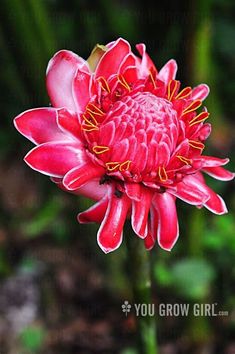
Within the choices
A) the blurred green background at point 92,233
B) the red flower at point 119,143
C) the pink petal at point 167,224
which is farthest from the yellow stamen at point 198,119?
the blurred green background at point 92,233

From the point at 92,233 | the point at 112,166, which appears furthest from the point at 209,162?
the point at 92,233

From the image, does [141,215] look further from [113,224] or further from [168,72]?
[168,72]

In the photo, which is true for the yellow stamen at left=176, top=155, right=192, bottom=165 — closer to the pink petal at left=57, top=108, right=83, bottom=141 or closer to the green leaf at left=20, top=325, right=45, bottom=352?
the pink petal at left=57, top=108, right=83, bottom=141

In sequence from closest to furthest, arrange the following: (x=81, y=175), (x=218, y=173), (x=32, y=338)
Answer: (x=81, y=175) → (x=218, y=173) → (x=32, y=338)

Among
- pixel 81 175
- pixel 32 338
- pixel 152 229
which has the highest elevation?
pixel 81 175

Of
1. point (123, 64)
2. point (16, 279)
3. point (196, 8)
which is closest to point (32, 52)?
point (196, 8)

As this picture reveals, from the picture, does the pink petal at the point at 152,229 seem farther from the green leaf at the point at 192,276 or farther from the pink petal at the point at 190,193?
the green leaf at the point at 192,276

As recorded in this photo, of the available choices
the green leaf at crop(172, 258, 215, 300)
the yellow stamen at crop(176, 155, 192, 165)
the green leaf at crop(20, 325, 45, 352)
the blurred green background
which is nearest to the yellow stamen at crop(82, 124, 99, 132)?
the yellow stamen at crop(176, 155, 192, 165)
